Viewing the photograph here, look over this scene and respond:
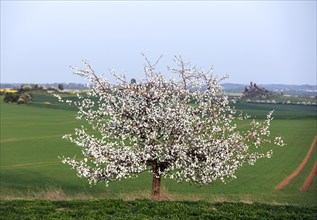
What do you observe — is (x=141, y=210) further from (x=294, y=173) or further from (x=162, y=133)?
(x=294, y=173)

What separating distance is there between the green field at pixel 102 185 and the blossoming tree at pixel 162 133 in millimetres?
1825

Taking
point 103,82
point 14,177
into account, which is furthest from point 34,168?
point 103,82

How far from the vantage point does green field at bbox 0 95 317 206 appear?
87.8 feet

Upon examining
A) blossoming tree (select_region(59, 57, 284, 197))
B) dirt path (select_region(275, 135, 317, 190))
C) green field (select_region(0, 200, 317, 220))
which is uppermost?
blossoming tree (select_region(59, 57, 284, 197))

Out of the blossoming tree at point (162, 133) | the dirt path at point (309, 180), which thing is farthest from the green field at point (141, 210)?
the dirt path at point (309, 180)

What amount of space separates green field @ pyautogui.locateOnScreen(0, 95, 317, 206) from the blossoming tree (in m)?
1.82

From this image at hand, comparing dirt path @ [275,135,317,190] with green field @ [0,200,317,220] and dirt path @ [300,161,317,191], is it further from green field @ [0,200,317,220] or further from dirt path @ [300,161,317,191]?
green field @ [0,200,317,220]

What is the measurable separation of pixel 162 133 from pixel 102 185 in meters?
12.0

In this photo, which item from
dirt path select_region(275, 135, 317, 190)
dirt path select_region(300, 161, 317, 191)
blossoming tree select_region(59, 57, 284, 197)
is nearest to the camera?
blossoming tree select_region(59, 57, 284, 197)

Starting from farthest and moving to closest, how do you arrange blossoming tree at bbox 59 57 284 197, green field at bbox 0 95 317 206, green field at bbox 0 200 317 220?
green field at bbox 0 95 317 206, blossoming tree at bbox 59 57 284 197, green field at bbox 0 200 317 220

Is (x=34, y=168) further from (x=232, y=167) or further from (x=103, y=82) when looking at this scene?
(x=232, y=167)

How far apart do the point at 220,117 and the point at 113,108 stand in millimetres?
4889

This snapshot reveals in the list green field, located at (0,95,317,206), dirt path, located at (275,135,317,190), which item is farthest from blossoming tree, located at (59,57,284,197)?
dirt path, located at (275,135,317,190)

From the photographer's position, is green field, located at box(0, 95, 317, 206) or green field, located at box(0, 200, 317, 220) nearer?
green field, located at box(0, 200, 317, 220)
